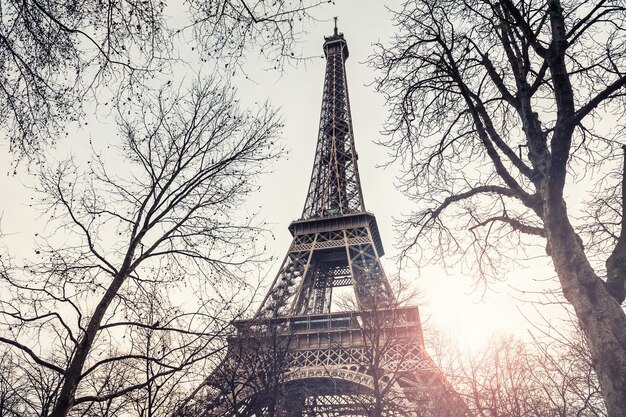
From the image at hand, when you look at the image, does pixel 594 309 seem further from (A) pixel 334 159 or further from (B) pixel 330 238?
(A) pixel 334 159

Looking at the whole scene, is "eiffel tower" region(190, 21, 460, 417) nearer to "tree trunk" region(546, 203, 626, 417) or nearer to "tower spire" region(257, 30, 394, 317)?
"tower spire" region(257, 30, 394, 317)

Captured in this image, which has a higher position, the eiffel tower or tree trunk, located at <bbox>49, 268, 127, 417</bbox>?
the eiffel tower

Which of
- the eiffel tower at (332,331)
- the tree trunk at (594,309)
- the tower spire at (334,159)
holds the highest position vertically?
the tower spire at (334,159)

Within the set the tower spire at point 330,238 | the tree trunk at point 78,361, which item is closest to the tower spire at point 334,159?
the tower spire at point 330,238

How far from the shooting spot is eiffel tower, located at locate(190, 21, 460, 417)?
1471cm

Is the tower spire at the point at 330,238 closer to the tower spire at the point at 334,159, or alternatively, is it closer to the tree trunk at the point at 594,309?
the tower spire at the point at 334,159

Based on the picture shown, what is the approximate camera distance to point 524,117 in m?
4.86

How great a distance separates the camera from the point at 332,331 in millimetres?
24500

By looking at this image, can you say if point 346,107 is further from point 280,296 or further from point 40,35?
point 40,35

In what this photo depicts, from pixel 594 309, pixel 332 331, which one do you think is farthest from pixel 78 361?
pixel 332 331

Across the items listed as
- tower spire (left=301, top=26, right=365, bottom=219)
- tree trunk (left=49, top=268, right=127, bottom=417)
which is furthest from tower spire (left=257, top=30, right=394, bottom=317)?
tree trunk (left=49, top=268, right=127, bottom=417)

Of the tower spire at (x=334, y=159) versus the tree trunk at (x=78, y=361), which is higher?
the tower spire at (x=334, y=159)

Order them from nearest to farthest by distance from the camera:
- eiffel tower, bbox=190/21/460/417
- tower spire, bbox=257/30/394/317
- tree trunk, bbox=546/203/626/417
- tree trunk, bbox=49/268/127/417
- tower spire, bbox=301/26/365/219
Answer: tree trunk, bbox=546/203/626/417 → tree trunk, bbox=49/268/127/417 → eiffel tower, bbox=190/21/460/417 → tower spire, bbox=257/30/394/317 → tower spire, bbox=301/26/365/219

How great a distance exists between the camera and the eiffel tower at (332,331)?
48.3ft
